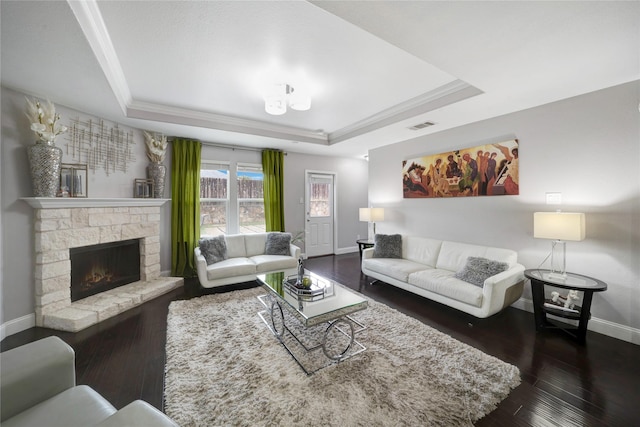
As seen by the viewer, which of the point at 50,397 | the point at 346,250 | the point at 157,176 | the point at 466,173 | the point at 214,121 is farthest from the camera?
the point at 346,250

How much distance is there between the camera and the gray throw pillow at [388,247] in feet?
13.5

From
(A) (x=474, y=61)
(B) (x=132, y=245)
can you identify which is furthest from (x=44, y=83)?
(A) (x=474, y=61)

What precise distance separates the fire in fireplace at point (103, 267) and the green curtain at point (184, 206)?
2.01ft

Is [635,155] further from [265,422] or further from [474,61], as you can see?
[265,422]

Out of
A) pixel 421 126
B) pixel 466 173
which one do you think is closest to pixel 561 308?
pixel 466 173

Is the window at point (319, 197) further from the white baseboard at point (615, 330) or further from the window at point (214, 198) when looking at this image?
the white baseboard at point (615, 330)

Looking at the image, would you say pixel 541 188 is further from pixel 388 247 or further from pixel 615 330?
pixel 388 247

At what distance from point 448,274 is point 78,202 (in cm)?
470

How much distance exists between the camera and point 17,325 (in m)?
2.54

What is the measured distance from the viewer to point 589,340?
2434 mm

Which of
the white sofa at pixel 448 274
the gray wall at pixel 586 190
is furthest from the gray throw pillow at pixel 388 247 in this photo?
the gray wall at pixel 586 190

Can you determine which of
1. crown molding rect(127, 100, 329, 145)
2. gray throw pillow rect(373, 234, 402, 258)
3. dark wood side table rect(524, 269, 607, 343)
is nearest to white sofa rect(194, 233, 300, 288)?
gray throw pillow rect(373, 234, 402, 258)

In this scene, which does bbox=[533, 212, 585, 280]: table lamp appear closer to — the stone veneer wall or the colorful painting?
the colorful painting

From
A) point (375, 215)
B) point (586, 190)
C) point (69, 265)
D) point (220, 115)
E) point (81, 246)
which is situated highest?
point (220, 115)
